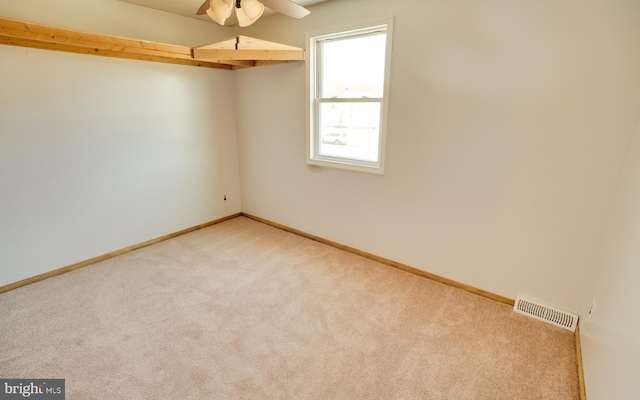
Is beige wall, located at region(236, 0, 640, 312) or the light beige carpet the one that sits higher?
beige wall, located at region(236, 0, 640, 312)

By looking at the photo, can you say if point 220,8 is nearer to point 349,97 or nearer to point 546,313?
point 349,97

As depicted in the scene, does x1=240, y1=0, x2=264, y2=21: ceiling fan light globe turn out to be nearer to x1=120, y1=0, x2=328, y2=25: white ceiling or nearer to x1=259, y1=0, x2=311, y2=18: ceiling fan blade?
x1=259, y1=0, x2=311, y2=18: ceiling fan blade

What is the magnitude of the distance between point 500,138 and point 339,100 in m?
1.58

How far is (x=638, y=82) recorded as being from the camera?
1818 millimetres

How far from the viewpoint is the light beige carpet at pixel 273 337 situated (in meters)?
1.76

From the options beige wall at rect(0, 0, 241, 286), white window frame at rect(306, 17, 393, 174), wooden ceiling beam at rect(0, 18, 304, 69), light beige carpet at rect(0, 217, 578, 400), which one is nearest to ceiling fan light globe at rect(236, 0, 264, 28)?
wooden ceiling beam at rect(0, 18, 304, 69)

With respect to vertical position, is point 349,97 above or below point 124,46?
below

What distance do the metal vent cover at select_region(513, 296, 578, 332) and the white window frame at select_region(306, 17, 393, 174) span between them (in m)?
1.61

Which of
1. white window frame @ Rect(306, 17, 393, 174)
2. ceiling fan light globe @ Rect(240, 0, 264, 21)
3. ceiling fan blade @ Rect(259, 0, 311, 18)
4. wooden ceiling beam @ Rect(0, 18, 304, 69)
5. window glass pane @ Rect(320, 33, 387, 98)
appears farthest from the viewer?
window glass pane @ Rect(320, 33, 387, 98)

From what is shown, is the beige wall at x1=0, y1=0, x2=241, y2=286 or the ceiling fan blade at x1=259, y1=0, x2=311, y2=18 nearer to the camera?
the ceiling fan blade at x1=259, y1=0, x2=311, y2=18

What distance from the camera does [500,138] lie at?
90.9 inches

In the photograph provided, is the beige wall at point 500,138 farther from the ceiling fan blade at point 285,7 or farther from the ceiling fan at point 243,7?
the ceiling fan at point 243,7

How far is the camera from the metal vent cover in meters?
2.25

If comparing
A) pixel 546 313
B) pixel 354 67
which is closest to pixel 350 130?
pixel 354 67
